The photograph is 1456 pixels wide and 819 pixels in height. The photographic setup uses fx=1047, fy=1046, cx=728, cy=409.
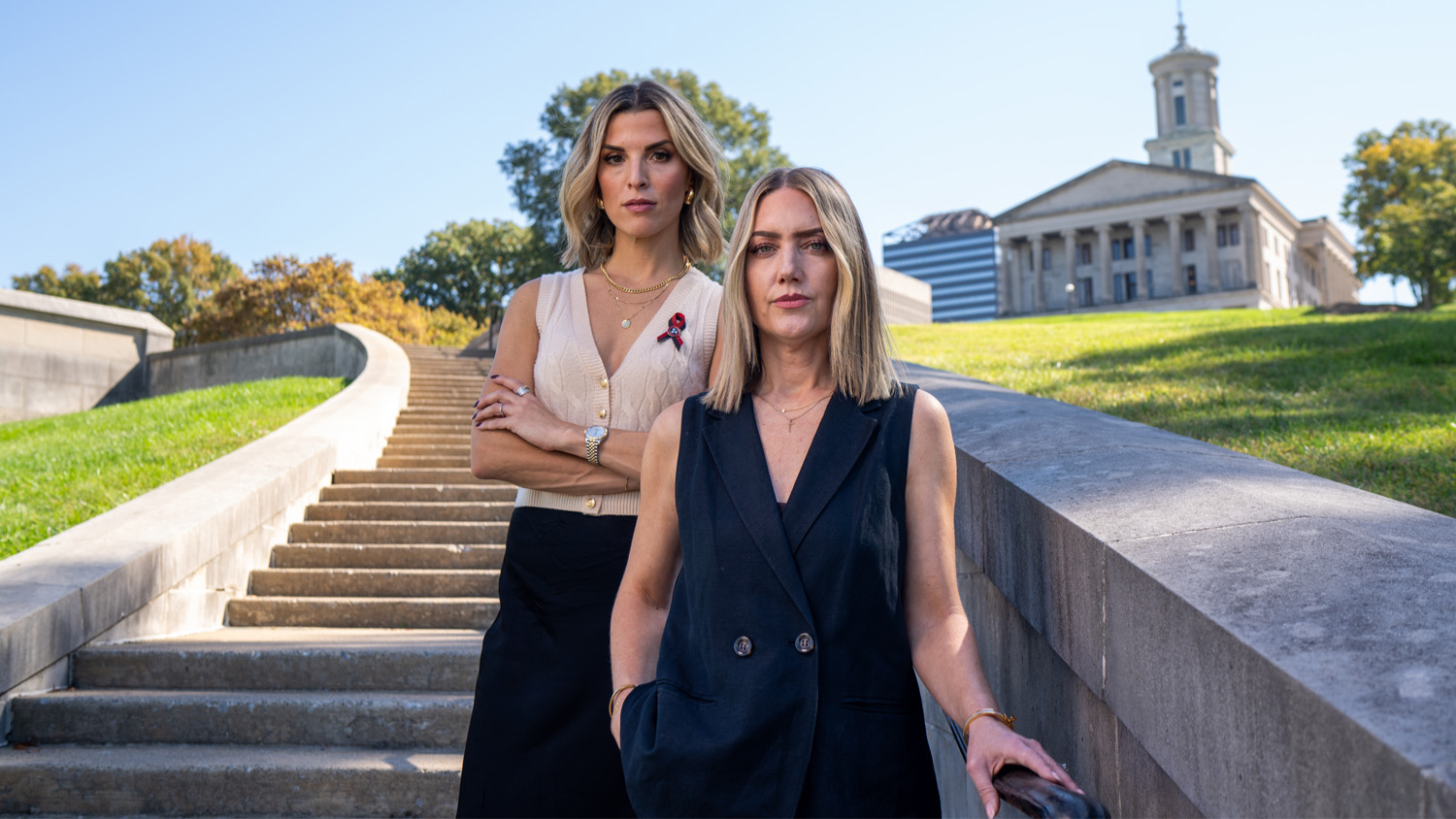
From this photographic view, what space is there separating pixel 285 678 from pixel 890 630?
4.38 meters

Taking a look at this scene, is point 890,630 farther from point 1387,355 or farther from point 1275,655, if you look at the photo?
point 1387,355

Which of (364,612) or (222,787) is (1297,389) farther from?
(222,787)

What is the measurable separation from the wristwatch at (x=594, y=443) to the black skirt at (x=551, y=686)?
0.49 feet

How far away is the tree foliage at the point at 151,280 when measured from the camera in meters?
52.5

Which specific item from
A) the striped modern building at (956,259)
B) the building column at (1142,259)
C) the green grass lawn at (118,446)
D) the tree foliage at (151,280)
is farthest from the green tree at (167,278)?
the striped modern building at (956,259)

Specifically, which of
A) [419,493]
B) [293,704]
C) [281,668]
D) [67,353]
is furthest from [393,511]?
[67,353]

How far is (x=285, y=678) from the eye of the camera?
5.28 m

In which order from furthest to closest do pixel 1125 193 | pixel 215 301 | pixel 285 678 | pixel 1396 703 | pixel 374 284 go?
pixel 1125 193 → pixel 374 284 → pixel 215 301 → pixel 285 678 → pixel 1396 703

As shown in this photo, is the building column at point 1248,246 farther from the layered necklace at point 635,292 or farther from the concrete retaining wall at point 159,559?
the layered necklace at point 635,292

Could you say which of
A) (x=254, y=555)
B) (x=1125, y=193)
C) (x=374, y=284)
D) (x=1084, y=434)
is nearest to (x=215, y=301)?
(x=374, y=284)


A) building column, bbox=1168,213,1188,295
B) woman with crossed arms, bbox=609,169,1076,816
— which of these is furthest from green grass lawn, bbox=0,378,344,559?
building column, bbox=1168,213,1188,295

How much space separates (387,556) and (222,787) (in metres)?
2.95

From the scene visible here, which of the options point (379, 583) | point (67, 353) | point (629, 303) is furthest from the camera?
point (67, 353)

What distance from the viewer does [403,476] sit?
30.0 feet
